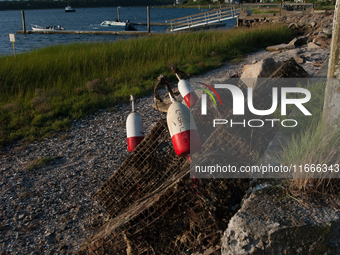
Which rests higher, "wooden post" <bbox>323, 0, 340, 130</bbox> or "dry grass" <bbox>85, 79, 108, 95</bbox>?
"wooden post" <bbox>323, 0, 340, 130</bbox>

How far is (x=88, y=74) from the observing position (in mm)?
10648

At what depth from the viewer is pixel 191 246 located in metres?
2.59

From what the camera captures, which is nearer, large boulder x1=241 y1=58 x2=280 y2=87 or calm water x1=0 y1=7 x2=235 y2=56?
large boulder x1=241 y1=58 x2=280 y2=87

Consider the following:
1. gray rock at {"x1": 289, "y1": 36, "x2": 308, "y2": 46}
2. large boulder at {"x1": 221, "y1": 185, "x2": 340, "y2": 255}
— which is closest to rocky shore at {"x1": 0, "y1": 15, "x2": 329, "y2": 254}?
large boulder at {"x1": 221, "y1": 185, "x2": 340, "y2": 255}

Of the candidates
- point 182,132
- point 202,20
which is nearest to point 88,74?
point 182,132

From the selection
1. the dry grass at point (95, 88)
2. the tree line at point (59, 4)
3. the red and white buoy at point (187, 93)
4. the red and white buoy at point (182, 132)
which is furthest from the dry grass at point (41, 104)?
the tree line at point (59, 4)

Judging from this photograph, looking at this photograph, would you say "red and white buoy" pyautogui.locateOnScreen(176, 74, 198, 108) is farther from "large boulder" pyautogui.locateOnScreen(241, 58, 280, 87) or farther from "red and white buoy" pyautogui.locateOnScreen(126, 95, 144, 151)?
"large boulder" pyautogui.locateOnScreen(241, 58, 280, 87)

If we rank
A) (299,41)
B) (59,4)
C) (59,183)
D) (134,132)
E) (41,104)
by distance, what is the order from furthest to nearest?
(59,4) < (299,41) < (41,104) < (59,183) < (134,132)

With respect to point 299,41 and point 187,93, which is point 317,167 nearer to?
point 187,93

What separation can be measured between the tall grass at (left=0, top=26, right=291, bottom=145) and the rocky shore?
0.72 metres

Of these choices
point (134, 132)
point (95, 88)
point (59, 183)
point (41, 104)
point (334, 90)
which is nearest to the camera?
point (334, 90)

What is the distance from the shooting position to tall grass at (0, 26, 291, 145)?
7.60m

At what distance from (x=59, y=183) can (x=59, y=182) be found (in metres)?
0.03

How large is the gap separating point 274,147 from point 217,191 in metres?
1.03
